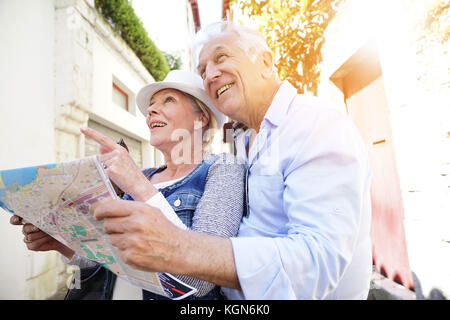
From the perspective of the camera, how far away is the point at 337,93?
3283mm

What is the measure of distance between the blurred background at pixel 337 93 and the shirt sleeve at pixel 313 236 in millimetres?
1384

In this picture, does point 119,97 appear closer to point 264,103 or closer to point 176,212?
point 264,103

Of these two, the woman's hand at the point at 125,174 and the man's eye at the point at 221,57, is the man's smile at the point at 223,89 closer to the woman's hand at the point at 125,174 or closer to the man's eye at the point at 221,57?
the man's eye at the point at 221,57

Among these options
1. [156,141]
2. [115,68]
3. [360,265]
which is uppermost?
[115,68]

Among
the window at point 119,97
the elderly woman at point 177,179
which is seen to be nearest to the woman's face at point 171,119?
the elderly woman at point 177,179

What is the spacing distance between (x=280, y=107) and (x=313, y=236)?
68 centimetres

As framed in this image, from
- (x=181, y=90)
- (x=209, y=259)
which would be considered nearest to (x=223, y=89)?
(x=181, y=90)

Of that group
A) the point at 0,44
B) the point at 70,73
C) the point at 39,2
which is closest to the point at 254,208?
the point at 0,44

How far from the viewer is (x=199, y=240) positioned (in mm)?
713

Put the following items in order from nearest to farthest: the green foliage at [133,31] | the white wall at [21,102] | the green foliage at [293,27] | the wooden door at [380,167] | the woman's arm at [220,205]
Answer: the woman's arm at [220,205] → the wooden door at [380,167] → the white wall at [21,102] → the green foliage at [293,27] → the green foliage at [133,31]

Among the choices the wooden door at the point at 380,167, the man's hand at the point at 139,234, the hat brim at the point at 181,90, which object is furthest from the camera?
the wooden door at the point at 380,167

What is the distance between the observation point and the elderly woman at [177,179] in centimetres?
101
